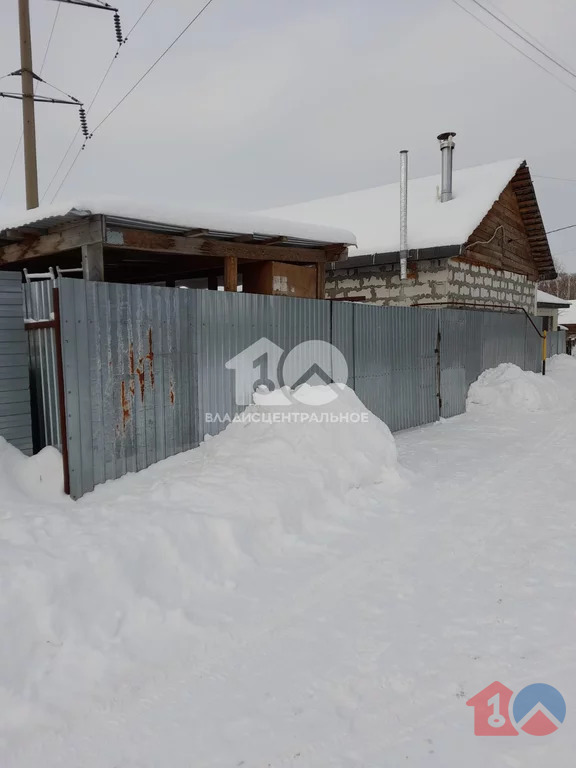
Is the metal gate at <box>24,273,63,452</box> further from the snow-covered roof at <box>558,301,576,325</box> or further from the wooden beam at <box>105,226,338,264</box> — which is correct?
the snow-covered roof at <box>558,301,576,325</box>

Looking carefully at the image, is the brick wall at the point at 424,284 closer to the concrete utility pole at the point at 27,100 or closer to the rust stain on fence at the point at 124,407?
the concrete utility pole at the point at 27,100

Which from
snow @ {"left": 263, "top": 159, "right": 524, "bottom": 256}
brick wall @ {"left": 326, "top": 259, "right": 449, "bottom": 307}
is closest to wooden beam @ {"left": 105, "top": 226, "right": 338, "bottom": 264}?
brick wall @ {"left": 326, "top": 259, "right": 449, "bottom": 307}

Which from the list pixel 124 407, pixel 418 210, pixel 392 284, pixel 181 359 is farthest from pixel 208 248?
pixel 418 210

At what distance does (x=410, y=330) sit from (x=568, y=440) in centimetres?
328

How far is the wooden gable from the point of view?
14820 millimetres

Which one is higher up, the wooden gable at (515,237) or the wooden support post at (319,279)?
the wooden gable at (515,237)

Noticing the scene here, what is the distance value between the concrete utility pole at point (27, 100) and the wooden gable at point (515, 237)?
10.8 m

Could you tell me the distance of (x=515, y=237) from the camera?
17109 mm

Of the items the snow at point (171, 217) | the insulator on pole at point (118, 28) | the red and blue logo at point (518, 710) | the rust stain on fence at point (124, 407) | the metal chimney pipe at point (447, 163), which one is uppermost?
the insulator on pole at point (118, 28)

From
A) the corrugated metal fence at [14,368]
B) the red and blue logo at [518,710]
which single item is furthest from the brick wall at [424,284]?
the red and blue logo at [518,710]

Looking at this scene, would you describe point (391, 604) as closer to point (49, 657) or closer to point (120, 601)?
point (120, 601)

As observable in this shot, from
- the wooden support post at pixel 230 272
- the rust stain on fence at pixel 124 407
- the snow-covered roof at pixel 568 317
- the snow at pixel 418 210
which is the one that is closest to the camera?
the rust stain on fence at pixel 124 407

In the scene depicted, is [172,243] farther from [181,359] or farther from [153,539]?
[153,539]

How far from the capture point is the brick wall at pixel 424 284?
44.5ft
